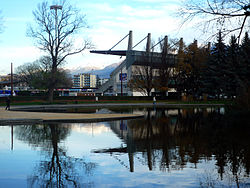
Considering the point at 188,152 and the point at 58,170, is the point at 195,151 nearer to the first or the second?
the point at 188,152

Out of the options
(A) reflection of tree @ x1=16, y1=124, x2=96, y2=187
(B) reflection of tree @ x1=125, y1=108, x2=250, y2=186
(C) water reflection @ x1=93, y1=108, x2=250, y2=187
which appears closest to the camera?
(A) reflection of tree @ x1=16, y1=124, x2=96, y2=187

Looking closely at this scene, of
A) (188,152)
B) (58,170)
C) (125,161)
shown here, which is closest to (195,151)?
(188,152)

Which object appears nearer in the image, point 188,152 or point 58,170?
point 58,170

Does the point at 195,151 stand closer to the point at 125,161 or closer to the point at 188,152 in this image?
the point at 188,152

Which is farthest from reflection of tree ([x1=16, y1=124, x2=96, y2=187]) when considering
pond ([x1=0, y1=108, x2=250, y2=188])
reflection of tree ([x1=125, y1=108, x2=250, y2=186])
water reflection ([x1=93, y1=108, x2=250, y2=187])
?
reflection of tree ([x1=125, y1=108, x2=250, y2=186])

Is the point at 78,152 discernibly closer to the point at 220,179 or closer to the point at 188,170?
the point at 188,170

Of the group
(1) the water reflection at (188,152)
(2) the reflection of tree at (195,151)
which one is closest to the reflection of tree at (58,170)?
(1) the water reflection at (188,152)

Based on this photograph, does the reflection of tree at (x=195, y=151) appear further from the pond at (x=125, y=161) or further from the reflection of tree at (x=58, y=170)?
the reflection of tree at (x=58, y=170)

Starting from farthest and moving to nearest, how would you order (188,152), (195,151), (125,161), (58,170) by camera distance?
(195,151) < (188,152) < (125,161) < (58,170)

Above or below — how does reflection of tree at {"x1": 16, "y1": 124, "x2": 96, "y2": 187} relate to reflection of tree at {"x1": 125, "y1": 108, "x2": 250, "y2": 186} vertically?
above

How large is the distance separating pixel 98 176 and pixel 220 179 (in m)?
2.74

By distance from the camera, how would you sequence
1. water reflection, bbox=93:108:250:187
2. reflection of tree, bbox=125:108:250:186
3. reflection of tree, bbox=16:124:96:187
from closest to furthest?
reflection of tree, bbox=16:124:96:187
water reflection, bbox=93:108:250:187
reflection of tree, bbox=125:108:250:186

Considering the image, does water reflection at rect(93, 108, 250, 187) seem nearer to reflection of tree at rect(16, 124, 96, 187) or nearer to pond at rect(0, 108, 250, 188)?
pond at rect(0, 108, 250, 188)

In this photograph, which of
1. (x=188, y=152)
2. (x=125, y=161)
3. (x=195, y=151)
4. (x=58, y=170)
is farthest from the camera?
(x=195, y=151)
